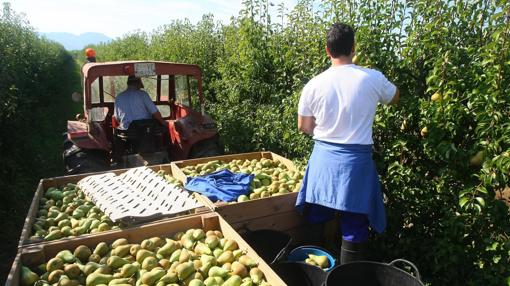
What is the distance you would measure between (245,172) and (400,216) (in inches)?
66.0

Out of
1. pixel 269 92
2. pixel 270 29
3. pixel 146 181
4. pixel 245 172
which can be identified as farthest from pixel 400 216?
pixel 270 29

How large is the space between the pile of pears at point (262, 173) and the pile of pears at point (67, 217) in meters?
1.18

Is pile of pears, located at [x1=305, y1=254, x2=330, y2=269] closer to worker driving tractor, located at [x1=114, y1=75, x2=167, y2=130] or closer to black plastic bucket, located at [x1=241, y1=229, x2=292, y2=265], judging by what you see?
black plastic bucket, located at [x1=241, y1=229, x2=292, y2=265]

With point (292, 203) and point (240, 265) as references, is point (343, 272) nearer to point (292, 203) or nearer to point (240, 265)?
point (240, 265)

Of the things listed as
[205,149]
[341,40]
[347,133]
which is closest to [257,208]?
[347,133]

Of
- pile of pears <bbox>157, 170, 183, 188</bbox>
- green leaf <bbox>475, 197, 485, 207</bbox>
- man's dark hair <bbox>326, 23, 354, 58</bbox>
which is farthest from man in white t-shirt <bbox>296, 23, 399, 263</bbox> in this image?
pile of pears <bbox>157, 170, 183, 188</bbox>

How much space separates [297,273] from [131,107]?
137 inches

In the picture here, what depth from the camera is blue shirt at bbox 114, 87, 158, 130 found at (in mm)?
5270

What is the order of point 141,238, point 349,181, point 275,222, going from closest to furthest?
point 349,181, point 141,238, point 275,222

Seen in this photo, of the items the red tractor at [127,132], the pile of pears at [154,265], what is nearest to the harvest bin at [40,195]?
the pile of pears at [154,265]

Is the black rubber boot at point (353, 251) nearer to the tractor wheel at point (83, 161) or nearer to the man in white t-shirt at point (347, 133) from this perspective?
the man in white t-shirt at point (347, 133)

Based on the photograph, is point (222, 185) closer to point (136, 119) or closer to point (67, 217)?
point (67, 217)

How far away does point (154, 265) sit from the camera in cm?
251

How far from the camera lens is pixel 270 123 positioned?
557 cm
